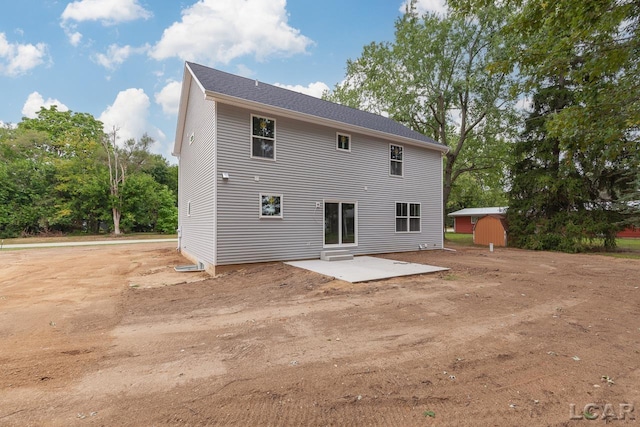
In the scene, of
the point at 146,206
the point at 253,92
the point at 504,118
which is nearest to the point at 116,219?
the point at 146,206

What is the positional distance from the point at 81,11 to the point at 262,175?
12976mm

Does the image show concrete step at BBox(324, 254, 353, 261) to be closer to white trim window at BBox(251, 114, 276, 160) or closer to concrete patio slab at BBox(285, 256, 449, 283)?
concrete patio slab at BBox(285, 256, 449, 283)

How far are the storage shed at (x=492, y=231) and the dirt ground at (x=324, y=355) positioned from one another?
Result: 11611 millimetres

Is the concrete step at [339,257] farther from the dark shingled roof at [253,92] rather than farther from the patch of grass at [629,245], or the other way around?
the patch of grass at [629,245]

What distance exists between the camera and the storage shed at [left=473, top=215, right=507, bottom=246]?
17391mm

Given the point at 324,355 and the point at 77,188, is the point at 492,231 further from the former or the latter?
the point at 77,188

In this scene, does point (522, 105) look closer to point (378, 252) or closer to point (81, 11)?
point (378, 252)

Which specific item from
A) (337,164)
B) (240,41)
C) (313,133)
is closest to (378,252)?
(337,164)

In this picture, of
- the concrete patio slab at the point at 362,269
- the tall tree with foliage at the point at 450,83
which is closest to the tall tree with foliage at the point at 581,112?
the tall tree with foliage at the point at 450,83

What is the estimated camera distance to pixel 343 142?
10969 millimetres

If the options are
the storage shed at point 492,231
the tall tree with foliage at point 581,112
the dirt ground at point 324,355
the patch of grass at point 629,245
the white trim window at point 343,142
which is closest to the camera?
the dirt ground at point 324,355

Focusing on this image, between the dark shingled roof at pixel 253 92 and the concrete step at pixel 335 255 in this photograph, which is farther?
the concrete step at pixel 335 255

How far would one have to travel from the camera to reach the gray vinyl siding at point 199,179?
870 cm

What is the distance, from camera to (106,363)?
3.02m
